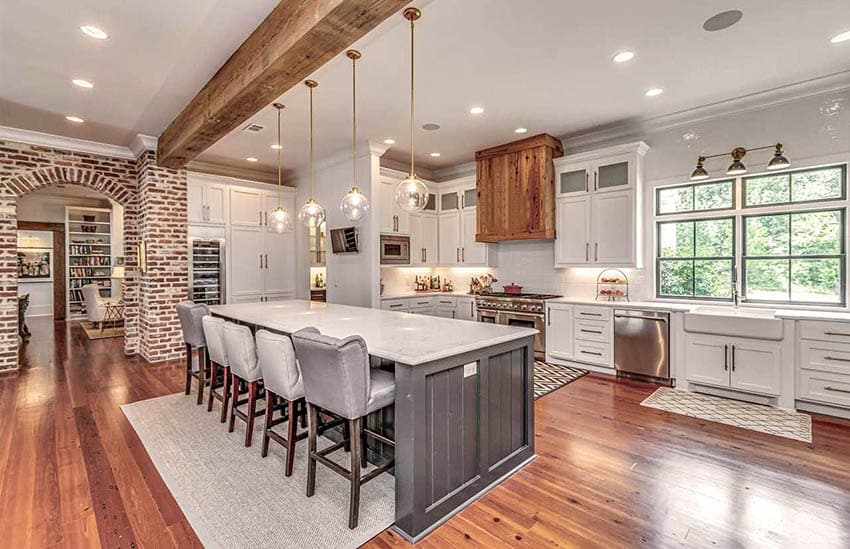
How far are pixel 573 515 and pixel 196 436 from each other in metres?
2.78

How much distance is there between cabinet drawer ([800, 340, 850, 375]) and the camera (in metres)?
3.40

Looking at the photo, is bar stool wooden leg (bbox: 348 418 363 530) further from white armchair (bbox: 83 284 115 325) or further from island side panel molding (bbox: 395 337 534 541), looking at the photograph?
white armchair (bbox: 83 284 115 325)

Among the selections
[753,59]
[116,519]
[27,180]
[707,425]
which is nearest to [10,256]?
[27,180]

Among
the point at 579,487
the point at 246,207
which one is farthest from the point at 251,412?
the point at 246,207

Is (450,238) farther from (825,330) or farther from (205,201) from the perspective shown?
(825,330)

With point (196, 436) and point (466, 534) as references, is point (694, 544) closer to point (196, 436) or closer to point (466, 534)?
point (466, 534)

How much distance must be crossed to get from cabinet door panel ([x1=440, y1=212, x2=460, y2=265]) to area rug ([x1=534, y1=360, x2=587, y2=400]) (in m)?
2.20

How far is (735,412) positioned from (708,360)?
1.84 ft

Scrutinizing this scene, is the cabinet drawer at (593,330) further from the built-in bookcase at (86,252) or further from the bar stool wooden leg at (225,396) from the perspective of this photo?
the built-in bookcase at (86,252)

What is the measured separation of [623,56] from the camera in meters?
3.29

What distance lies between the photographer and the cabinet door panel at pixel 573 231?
16.9ft

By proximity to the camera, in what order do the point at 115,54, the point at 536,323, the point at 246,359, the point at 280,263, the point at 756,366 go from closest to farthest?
the point at 246,359 → the point at 115,54 → the point at 756,366 → the point at 536,323 → the point at 280,263

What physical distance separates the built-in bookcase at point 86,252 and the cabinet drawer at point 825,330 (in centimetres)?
1249

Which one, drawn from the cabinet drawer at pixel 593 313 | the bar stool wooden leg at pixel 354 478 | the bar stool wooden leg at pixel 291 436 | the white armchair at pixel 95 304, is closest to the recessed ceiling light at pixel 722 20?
the cabinet drawer at pixel 593 313
